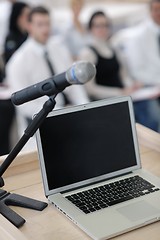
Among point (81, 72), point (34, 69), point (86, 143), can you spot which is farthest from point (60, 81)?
point (34, 69)

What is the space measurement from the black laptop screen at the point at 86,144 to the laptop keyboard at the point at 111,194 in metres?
0.04

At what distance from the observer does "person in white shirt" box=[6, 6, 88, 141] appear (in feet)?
9.30

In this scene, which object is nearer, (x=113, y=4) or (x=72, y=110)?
(x=72, y=110)

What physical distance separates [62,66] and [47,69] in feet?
0.43

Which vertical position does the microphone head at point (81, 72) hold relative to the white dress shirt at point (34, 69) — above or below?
above

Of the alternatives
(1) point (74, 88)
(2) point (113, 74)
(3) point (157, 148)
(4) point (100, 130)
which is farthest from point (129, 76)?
(4) point (100, 130)

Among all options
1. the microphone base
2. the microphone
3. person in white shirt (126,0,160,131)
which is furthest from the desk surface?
person in white shirt (126,0,160,131)

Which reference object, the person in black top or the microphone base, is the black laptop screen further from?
the person in black top

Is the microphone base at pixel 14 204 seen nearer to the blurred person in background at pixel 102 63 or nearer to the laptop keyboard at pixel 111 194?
the laptop keyboard at pixel 111 194

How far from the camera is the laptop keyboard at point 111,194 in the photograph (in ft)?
3.99

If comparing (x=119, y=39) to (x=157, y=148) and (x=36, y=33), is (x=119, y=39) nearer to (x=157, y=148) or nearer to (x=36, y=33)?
(x=36, y=33)

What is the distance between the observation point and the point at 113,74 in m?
3.27

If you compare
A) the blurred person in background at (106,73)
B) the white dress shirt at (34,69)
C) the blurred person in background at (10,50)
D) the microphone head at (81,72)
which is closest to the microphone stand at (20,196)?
the microphone head at (81,72)

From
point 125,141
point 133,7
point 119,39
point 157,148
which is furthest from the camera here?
point 133,7
